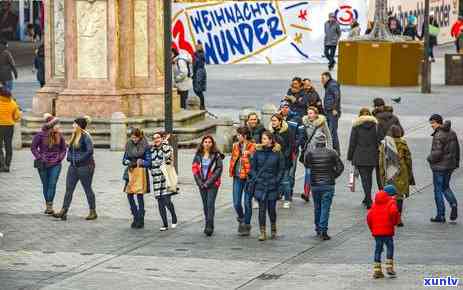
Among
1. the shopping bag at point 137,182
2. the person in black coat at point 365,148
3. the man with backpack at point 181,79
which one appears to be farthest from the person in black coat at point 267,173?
the man with backpack at point 181,79

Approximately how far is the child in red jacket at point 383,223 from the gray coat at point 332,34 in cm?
→ 2894

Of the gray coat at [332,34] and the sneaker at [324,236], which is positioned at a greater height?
the gray coat at [332,34]

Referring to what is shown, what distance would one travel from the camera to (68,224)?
2134cm

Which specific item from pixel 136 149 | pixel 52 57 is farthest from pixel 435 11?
pixel 136 149

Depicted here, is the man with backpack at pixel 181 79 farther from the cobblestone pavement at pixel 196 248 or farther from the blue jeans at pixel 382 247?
the blue jeans at pixel 382 247

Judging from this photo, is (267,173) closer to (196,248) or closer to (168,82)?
(196,248)

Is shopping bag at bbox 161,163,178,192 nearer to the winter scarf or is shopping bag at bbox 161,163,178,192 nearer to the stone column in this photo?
the winter scarf

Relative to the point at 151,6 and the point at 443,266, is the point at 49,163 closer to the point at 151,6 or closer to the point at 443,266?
the point at 443,266

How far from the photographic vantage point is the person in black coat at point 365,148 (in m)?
22.2

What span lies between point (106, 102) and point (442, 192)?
10242 millimetres

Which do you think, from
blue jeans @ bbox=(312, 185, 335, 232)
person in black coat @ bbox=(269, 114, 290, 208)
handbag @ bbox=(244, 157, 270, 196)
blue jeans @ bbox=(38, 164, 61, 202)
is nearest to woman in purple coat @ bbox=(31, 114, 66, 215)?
blue jeans @ bbox=(38, 164, 61, 202)

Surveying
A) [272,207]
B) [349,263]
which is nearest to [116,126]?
[272,207]

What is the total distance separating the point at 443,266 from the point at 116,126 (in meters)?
11.7

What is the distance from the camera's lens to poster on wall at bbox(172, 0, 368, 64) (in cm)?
4897
